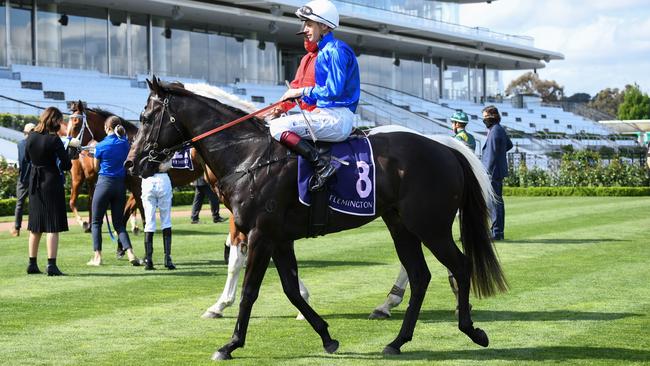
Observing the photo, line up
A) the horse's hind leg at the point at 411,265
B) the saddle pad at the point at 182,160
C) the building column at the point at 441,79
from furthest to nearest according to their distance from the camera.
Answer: the building column at the point at 441,79 < the saddle pad at the point at 182,160 < the horse's hind leg at the point at 411,265

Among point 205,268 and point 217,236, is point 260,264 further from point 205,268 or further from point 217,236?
point 217,236

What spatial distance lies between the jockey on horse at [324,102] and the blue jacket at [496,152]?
7180mm

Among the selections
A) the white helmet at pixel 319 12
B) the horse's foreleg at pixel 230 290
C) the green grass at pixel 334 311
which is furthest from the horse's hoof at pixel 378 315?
the white helmet at pixel 319 12

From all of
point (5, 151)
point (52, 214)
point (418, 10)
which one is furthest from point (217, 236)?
point (418, 10)

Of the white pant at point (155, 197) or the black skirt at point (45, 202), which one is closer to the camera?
the black skirt at point (45, 202)

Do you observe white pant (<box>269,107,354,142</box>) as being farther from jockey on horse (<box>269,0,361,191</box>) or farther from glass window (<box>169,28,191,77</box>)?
glass window (<box>169,28,191,77</box>)

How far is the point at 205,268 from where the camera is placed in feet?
36.9

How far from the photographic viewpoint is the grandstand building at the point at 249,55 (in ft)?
121

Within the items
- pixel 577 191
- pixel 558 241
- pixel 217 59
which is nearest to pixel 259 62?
pixel 217 59

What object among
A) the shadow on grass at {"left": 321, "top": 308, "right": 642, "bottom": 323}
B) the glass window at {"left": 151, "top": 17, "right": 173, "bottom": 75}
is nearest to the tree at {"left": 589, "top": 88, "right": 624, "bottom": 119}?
the glass window at {"left": 151, "top": 17, "right": 173, "bottom": 75}

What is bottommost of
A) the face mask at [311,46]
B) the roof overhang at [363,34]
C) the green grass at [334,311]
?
the green grass at [334,311]

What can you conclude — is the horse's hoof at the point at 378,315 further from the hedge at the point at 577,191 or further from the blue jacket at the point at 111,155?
the hedge at the point at 577,191

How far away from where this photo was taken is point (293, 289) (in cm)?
652

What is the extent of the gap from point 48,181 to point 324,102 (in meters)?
5.07
